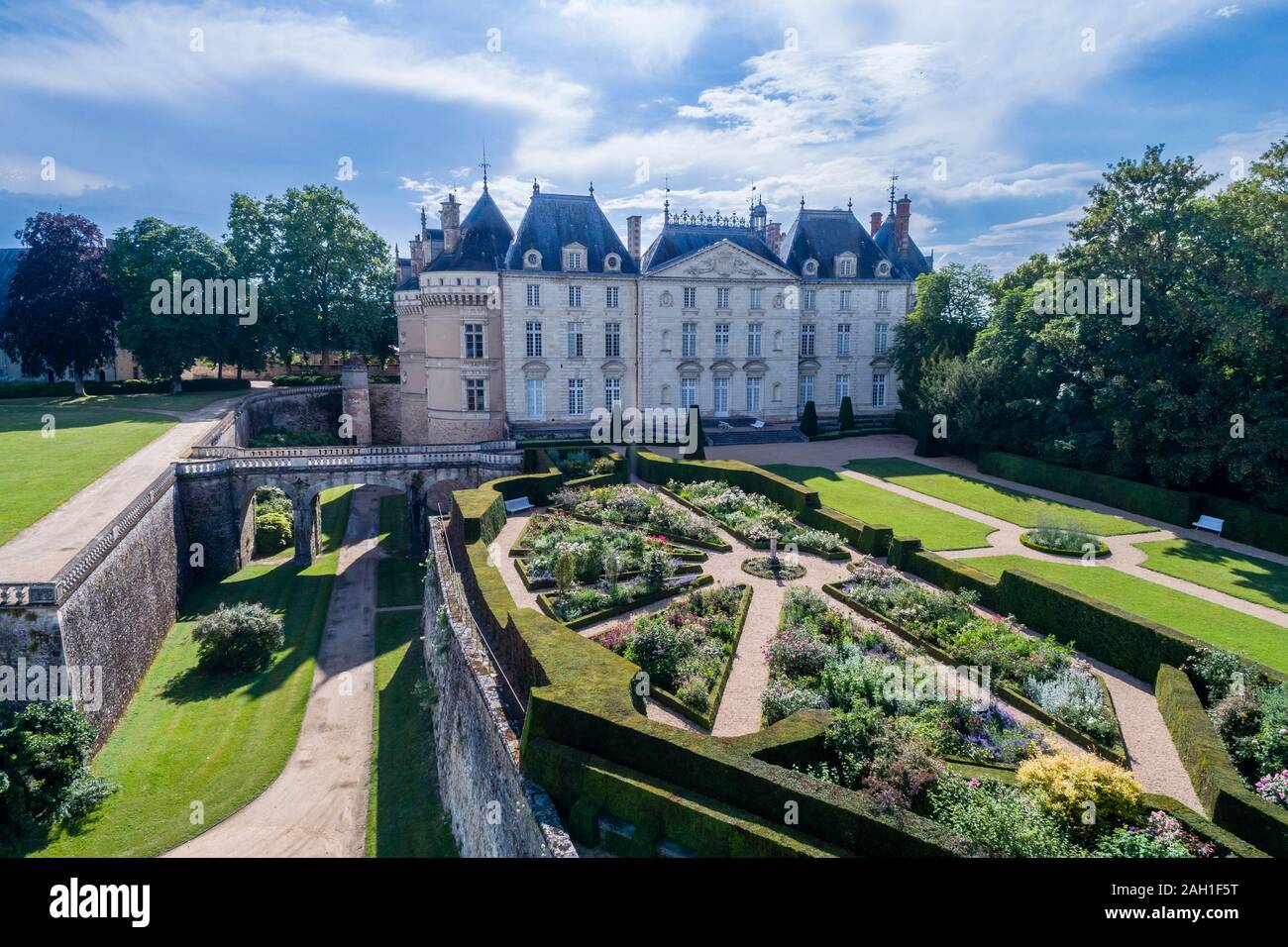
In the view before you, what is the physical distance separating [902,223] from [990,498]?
2789 centimetres

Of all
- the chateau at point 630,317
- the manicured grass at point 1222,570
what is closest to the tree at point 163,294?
the chateau at point 630,317

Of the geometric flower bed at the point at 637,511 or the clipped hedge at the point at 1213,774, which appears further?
the geometric flower bed at the point at 637,511

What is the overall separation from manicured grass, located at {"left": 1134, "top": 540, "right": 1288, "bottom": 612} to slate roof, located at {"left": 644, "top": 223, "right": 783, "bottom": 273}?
29291mm

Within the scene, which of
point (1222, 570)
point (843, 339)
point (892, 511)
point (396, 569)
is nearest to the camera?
point (1222, 570)

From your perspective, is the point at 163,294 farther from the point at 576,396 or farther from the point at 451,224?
the point at 576,396

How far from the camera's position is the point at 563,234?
47062mm

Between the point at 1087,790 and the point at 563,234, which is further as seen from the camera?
the point at 563,234

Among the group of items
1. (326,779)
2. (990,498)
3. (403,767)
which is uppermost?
(990,498)

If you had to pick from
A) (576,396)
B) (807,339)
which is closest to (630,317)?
(576,396)

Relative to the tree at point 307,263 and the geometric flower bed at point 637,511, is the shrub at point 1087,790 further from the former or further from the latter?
the tree at point 307,263

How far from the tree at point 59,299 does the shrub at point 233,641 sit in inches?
1348

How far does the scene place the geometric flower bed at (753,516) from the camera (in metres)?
27.3

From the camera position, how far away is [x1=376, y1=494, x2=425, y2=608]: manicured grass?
35094 mm
